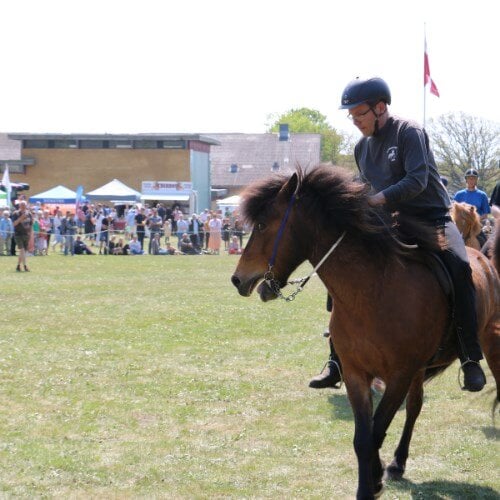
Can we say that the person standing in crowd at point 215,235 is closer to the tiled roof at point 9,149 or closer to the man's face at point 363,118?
the man's face at point 363,118

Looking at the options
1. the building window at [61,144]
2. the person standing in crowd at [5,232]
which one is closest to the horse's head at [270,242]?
the person standing in crowd at [5,232]

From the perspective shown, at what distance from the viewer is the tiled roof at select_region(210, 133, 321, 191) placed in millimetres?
90000

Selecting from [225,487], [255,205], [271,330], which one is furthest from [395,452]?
[271,330]

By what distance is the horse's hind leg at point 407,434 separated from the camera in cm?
704

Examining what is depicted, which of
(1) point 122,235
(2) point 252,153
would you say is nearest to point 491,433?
(1) point 122,235

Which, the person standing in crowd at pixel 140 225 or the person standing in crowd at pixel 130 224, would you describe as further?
the person standing in crowd at pixel 130 224

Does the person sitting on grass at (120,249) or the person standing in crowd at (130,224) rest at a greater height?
the person standing in crowd at (130,224)

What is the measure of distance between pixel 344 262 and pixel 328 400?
4181 millimetres

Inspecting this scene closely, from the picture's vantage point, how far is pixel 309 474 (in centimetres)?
692

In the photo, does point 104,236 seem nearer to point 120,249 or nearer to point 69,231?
point 120,249

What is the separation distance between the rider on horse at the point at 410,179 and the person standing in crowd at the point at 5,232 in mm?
31938

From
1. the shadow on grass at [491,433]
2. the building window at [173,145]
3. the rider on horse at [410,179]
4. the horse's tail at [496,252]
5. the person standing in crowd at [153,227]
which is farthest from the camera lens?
the building window at [173,145]

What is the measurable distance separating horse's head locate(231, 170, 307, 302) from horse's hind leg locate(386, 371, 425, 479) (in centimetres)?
165

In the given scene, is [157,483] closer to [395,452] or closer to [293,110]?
[395,452]
